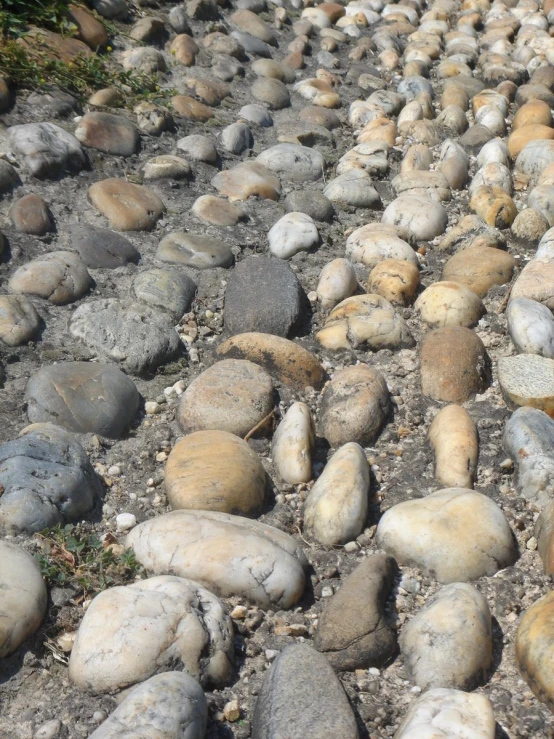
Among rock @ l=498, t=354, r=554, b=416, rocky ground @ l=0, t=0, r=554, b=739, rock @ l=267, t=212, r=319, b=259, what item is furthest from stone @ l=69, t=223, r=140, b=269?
rock @ l=498, t=354, r=554, b=416

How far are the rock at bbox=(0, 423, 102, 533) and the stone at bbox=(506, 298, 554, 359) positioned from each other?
5.51ft

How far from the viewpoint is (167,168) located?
4191mm

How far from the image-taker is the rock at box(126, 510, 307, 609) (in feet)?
7.17

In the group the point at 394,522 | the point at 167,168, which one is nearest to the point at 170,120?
the point at 167,168

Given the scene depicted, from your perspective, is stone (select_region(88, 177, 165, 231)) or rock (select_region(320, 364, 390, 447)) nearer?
rock (select_region(320, 364, 390, 447))

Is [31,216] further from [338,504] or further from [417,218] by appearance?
[338,504]

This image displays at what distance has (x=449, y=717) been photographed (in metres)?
1.79

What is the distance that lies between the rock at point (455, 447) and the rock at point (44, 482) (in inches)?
44.0

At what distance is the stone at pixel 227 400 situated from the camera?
2.78 metres

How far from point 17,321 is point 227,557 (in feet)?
4.61

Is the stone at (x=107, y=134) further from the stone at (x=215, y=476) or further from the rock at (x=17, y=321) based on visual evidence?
the stone at (x=215, y=476)

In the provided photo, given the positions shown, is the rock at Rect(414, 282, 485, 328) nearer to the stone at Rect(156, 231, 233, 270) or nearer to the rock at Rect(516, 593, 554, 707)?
the stone at Rect(156, 231, 233, 270)

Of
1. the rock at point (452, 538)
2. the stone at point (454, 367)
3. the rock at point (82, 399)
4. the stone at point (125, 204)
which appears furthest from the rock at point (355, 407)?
the stone at point (125, 204)

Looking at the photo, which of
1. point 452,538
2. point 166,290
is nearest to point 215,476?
point 452,538
